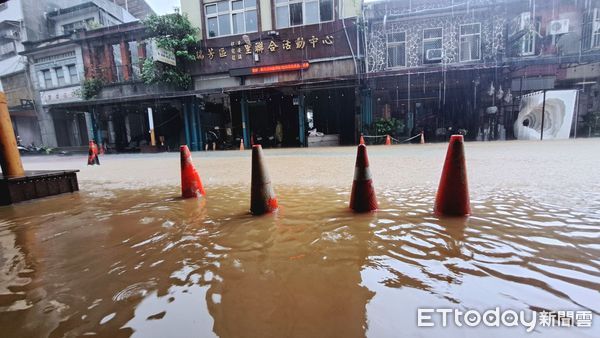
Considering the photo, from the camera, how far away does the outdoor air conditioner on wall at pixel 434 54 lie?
16.0m

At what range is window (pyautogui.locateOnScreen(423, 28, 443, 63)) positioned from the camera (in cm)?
1602

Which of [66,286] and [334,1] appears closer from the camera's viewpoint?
[66,286]

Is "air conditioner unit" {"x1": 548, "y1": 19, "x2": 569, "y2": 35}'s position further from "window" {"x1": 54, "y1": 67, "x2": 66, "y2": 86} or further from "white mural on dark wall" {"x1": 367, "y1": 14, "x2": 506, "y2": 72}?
"window" {"x1": 54, "y1": 67, "x2": 66, "y2": 86}

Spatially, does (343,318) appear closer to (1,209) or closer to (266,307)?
(266,307)

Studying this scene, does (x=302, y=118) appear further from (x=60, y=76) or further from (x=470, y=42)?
(x=60, y=76)

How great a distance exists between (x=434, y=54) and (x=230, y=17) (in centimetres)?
1229

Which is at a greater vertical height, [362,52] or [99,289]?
[362,52]

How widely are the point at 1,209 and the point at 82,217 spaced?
1.92 m

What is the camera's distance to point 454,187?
292 cm

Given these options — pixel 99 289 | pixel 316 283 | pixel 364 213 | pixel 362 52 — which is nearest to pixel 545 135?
pixel 362 52

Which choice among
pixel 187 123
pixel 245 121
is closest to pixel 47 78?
pixel 187 123

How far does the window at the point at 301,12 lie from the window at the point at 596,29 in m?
13.7

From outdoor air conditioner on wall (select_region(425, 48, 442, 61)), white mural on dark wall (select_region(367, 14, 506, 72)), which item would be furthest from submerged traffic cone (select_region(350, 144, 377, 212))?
outdoor air conditioner on wall (select_region(425, 48, 442, 61))

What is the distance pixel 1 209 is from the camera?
4.36 m
